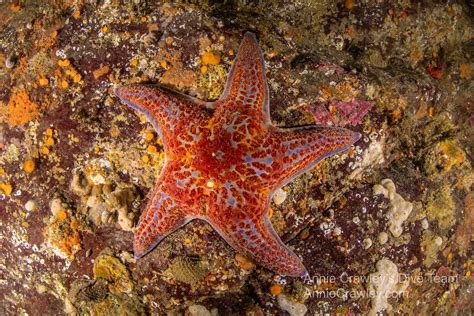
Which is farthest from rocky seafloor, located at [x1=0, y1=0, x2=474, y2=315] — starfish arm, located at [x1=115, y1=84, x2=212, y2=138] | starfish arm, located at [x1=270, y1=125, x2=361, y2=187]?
starfish arm, located at [x1=270, y1=125, x2=361, y2=187]

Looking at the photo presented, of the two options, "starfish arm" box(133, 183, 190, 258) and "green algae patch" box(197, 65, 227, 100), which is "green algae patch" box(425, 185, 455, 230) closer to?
"green algae patch" box(197, 65, 227, 100)

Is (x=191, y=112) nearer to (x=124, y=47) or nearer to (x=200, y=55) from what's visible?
(x=200, y=55)

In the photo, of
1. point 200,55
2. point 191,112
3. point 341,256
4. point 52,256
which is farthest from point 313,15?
point 52,256

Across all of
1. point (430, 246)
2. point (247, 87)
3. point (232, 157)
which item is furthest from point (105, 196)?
point (430, 246)

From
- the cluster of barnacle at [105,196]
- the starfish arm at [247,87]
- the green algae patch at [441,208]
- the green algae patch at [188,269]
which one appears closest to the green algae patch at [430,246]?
the green algae patch at [441,208]

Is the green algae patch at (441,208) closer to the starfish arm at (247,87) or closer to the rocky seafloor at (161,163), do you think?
the rocky seafloor at (161,163)

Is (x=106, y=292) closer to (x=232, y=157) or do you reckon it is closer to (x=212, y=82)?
(x=232, y=157)
